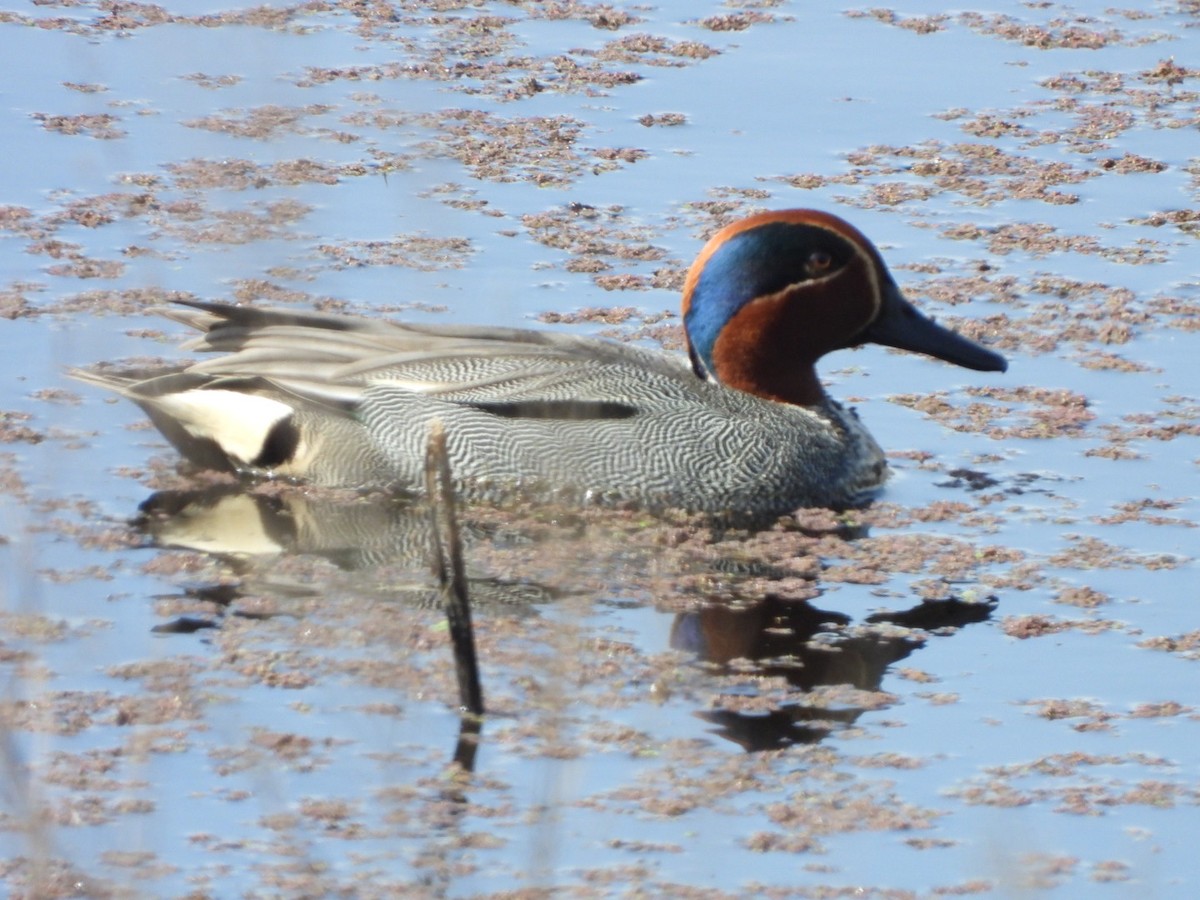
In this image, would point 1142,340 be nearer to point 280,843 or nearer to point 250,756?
point 280,843

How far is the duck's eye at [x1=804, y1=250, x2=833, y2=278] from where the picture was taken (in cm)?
875

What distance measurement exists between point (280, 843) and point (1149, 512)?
3964 millimetres

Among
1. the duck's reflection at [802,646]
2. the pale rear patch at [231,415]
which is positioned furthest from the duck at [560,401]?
the duck's reflection at [802,646]

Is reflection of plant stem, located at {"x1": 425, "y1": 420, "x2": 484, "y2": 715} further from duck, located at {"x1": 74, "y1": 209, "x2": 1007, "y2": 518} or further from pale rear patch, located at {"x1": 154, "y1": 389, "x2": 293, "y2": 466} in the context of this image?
pale rear patch, located at {"x1": 154, "y1": 389, "x2": 293, "y2": 466}

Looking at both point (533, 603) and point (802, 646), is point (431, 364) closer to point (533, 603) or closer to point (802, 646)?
point (533, 603)

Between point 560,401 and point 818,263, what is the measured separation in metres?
1.25

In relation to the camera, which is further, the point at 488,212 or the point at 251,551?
the point at 488,212

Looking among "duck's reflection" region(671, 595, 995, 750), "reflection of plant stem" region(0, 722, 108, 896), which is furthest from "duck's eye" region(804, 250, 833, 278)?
"reflection of plant stem" region(0, 722, 108, 896)

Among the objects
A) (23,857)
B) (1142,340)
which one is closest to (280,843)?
(23,857)

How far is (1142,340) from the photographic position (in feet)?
32.3

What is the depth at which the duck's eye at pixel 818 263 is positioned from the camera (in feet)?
28.7

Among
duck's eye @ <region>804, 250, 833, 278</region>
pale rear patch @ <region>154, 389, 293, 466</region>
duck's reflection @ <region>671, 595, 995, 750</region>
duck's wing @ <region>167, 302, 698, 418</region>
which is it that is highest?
duck's eye @ <region>804, 250, 833, 278</region>

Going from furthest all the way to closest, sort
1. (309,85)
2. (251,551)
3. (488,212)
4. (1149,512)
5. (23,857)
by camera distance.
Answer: (309,85), (488,212), (1149,512), (251,551), (23,857)

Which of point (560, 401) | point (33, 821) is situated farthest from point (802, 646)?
point (33, 821)
